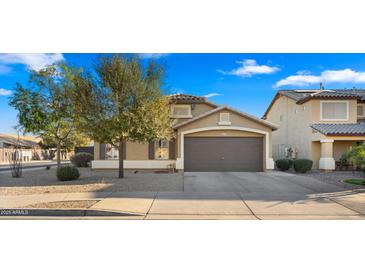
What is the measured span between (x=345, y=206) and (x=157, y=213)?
5.52 m

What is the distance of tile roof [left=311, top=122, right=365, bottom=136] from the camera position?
16.8 m

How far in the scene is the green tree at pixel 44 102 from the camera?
46.2 ft

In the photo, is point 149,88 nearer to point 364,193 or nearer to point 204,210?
point 204,210

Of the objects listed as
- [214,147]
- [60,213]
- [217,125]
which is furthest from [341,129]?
[60,213]

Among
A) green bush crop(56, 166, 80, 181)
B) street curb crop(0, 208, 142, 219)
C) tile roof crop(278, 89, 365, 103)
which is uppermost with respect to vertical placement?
tile roof crop(278, 89, 365, 103)

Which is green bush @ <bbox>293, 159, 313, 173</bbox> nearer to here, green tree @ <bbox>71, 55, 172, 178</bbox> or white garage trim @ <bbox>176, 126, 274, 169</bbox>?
white garage trim @ <bbox>176, 126, 274, 169</bbox>

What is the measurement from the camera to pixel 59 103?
14188 mm

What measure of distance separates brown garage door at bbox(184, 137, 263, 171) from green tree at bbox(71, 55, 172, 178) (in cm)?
500

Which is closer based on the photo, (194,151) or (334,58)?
(334,58)

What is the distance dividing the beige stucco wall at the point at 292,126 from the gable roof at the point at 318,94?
0.43m

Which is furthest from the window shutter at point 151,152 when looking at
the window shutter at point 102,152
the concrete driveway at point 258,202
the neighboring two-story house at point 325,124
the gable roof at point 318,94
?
the gable roof at point 318,94

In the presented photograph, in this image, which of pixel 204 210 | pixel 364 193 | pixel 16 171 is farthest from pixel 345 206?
pixel 16 171

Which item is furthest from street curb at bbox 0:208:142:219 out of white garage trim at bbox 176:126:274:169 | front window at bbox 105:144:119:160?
front window at bbox 105:144:119:160

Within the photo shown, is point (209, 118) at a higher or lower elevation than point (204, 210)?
higher
